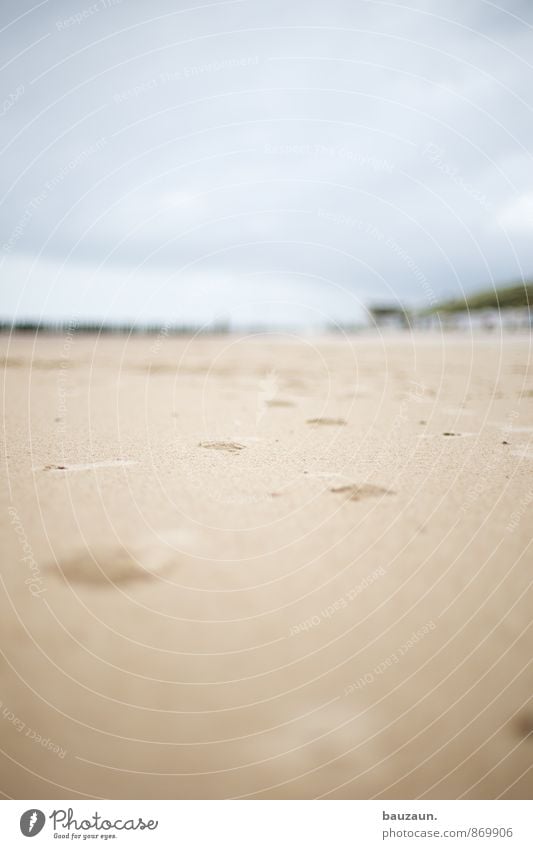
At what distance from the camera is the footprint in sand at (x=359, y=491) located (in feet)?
14.0

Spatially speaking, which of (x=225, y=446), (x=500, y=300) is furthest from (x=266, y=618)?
(x=500, y=300)

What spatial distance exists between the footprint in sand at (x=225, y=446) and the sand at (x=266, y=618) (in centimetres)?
3

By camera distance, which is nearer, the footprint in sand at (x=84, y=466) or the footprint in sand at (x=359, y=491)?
the footprint in sand at (x=359, y=491)

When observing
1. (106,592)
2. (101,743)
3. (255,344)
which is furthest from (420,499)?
(255,344)

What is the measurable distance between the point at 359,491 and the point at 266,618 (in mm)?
1782

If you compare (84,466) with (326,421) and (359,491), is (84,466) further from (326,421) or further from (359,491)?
(326,421)

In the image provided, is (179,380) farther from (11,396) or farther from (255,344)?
(255,344)

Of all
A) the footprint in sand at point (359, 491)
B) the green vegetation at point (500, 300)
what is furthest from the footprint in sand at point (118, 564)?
the green vegetation at point (500, 300)

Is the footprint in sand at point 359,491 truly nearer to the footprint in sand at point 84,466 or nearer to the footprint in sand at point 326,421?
the footprint in sand at point 84,466

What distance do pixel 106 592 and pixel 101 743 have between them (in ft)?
2.96

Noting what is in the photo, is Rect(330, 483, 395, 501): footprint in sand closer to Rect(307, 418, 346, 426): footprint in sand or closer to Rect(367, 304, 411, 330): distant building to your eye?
Rect(307, 418, 346, 426): footprint in sand

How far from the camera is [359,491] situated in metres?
4.37

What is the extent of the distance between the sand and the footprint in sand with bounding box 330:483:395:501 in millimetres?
29

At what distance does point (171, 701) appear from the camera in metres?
2.39
